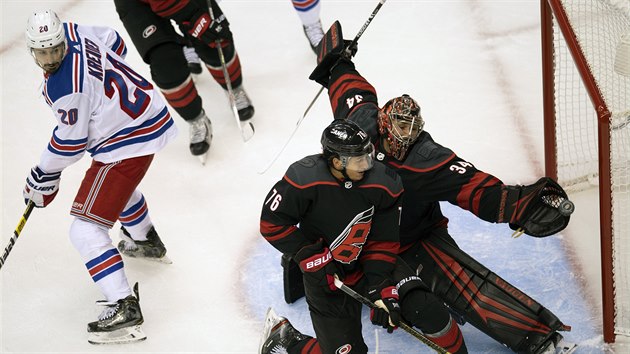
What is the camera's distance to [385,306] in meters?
3.25

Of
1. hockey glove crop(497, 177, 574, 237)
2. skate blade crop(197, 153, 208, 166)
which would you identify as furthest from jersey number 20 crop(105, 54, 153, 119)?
hockey glove crop(497, 177, 574, 237)

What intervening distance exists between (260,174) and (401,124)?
134 cm

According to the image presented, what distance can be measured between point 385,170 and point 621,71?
0.99m

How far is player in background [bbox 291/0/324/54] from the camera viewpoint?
5.25m

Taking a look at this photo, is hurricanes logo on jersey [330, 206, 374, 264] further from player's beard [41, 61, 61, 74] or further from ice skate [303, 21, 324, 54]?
ice skate [303, 21, 324, 54]

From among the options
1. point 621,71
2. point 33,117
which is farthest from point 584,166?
point 33,117

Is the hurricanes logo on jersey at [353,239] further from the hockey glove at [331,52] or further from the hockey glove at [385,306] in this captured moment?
the hockey glove at [331,52]

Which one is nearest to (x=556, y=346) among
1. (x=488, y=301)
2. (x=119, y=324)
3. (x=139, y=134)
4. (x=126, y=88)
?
(x=488, y=301)

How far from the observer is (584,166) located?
14.2 feet

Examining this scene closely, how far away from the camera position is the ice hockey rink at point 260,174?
3867 millimetres

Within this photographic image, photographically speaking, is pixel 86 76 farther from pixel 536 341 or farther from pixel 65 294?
pixel 536 341

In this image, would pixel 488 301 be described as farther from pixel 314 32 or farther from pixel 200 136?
pixel 314 32

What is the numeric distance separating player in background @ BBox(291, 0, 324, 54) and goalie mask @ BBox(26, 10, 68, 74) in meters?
1.91

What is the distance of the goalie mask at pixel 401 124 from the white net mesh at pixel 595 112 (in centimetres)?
62
